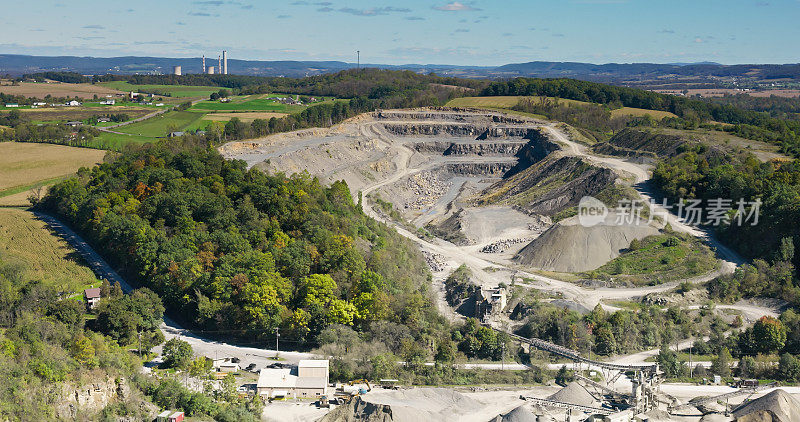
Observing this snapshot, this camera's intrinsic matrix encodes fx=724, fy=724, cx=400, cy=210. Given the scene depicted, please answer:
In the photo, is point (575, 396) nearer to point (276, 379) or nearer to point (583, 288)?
point (276, 379)

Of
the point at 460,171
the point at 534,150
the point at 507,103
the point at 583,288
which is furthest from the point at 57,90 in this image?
the point at 583,288

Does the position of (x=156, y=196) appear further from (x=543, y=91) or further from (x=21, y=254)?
(x=543, y=91)

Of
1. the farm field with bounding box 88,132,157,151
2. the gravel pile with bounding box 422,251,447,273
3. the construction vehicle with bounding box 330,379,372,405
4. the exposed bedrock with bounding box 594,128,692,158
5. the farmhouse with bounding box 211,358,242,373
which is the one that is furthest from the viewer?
the farm field with bounding box 88,132,157,151

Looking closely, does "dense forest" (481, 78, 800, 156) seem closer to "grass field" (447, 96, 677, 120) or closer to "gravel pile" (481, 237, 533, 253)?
"grass field" (447, 96, 677, 120)

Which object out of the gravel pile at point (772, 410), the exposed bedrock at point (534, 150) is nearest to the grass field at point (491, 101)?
the exposed bedrock at point (534, 150)

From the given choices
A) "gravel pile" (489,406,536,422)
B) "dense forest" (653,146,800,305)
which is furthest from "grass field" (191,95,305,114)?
"gravel pile" (489,406,536,422)

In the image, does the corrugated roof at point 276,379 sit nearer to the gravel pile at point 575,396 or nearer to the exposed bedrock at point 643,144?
the gravel pile at point 575,396
